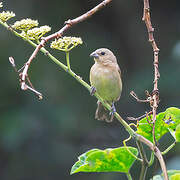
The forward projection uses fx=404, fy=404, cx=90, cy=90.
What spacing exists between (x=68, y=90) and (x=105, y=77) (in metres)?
2.07

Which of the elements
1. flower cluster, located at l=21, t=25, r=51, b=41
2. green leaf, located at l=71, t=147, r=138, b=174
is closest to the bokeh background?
green leaf, located at l=71, t=147, r=138, b=174

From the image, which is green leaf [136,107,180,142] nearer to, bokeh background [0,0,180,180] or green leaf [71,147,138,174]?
green leaf [71,147,138,174]

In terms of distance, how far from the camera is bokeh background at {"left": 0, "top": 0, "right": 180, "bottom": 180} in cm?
588

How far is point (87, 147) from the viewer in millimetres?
6410

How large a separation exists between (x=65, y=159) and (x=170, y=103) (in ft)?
6.01

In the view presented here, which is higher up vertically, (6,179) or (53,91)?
(53,91)

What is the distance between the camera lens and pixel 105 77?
4.40m

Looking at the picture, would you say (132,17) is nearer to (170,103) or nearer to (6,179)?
(170,103)

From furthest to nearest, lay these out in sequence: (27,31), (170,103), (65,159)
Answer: (65,159) < (170,103) < (27,31)

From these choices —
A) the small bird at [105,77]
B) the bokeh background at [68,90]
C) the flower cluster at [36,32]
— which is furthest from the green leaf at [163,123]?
the bokeh background at [68,90]

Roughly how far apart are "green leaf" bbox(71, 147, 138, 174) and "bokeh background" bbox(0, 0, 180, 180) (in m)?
3.75

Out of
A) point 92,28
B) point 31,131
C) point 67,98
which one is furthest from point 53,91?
point 92,28

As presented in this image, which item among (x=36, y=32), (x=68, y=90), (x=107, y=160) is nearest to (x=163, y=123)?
(x=107, y=160)

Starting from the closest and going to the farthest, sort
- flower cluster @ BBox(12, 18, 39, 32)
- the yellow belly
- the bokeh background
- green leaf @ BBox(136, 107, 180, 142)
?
flower cluster @ BBox(12, 18, 39, 32)
green leaf @ BBox(136, 107, 180, 142)
the yellow belly
the bokeh background
